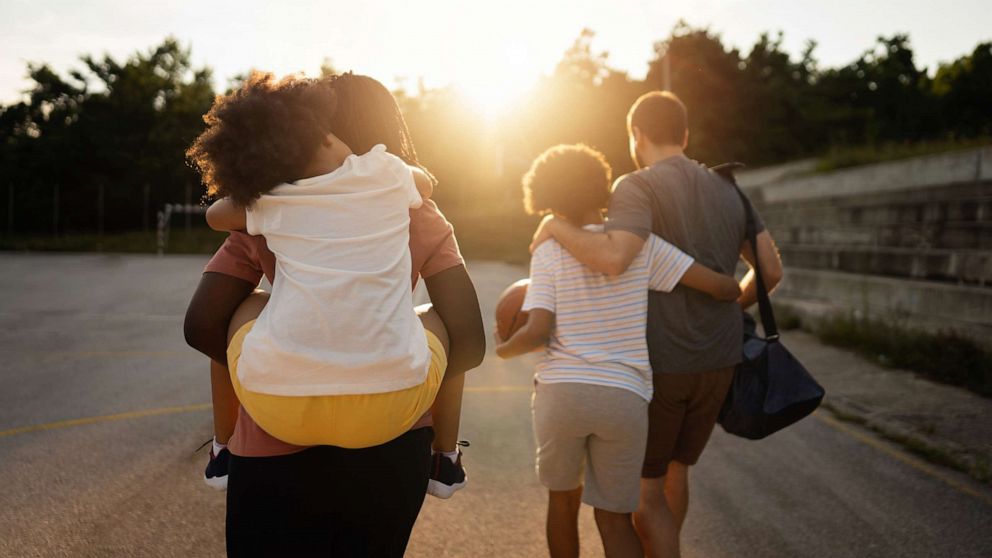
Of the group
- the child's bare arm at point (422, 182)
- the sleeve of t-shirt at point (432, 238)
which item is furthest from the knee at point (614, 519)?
the child's bare arm at point (422, 182)

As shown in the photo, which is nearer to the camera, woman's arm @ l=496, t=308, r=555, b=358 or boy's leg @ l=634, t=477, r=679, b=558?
woman's arm @ l=496, t=308, r=555, b=358

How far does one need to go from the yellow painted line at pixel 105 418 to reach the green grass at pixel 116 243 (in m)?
27.3

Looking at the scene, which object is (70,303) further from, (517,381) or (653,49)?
(653,49)

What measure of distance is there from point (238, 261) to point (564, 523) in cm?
177

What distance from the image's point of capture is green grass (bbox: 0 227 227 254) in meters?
32.5

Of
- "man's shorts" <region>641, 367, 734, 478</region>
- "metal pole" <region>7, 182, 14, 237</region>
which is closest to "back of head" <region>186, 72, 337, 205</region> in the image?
"man's shorts" <region>641, 367, 734, 478</region>

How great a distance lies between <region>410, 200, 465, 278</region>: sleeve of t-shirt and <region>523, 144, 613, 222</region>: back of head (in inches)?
40.3

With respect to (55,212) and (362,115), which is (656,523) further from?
(55,212)

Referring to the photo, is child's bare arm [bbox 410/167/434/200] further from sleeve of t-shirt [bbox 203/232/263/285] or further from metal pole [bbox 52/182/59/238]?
metal pole [bbox 52/182/59/238]

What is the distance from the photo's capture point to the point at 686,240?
2904mm

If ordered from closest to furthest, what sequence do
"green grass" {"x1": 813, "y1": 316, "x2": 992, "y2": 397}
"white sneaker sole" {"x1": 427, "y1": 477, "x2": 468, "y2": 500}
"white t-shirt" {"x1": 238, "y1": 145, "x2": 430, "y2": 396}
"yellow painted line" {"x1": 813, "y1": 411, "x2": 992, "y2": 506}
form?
"white t-shirt" {"x1": 238, "y1": 145, "x2": 430, "y2": 396}
"white sneaker sole" {"x1": 427, "y1": 477, "x2": 468, "y2": 500}
"yellow painted line" {"x1": 813, "y1": 411, "x2": 992, "y2": 506}
"green grass" {"x1": 813, "y1": 316, "x2": 992, "y2": 397}

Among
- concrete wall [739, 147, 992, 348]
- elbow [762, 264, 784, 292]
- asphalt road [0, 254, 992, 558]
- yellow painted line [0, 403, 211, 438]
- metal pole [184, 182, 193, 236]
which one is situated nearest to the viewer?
elbow [762, 264, 784, 292]

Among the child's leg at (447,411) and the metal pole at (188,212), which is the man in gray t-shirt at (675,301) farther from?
the metal pole at (188,212)

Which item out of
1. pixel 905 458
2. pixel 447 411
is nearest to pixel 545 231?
pixel 447 411
